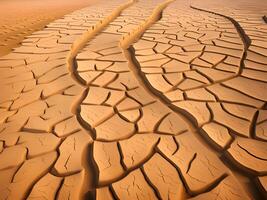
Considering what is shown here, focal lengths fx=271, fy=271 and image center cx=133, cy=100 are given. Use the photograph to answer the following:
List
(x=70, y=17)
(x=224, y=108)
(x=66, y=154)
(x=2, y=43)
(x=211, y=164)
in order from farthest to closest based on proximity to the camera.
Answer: (x=70, y=17), (x=2, y=43), (x=224, y=108), (x=66, y=154), (x=211, y=164)

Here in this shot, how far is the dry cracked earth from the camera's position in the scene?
4.44ft

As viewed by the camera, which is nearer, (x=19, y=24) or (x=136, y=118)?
(x=136, y=118)

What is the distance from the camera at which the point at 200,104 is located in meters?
1.98

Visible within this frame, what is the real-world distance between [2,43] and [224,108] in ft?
10.7

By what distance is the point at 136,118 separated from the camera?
73.5 inches

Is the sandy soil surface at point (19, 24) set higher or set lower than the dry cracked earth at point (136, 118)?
lower

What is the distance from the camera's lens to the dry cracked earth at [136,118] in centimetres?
135

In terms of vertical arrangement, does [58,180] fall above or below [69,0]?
above

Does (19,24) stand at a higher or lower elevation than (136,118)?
lower

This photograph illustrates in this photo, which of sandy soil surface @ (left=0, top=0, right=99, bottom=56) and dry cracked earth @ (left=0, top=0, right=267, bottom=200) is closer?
dry cracked earth @ (left=0, top=0, right=267, bottom=200)

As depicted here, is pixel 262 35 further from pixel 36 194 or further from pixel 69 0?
pixel 69 0

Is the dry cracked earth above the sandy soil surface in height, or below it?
above

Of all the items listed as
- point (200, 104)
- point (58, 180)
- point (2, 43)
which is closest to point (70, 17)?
point (2, 43)

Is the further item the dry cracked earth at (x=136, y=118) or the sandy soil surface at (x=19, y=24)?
the sandy soil surface at (x=19, y=24)
